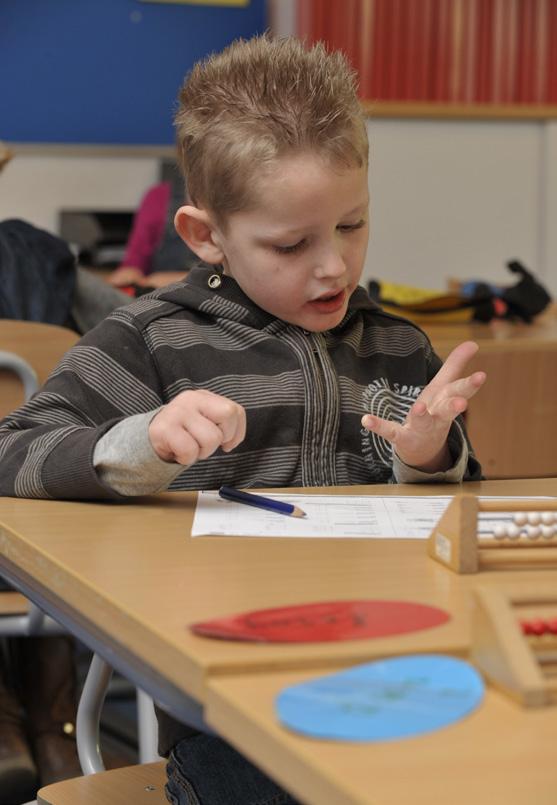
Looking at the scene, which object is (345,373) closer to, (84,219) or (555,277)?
(555,277)

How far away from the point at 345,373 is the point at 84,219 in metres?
4.33

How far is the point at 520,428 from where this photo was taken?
2.44 metres

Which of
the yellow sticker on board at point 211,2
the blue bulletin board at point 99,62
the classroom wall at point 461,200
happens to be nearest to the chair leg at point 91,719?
the classroom wall at point 461,200

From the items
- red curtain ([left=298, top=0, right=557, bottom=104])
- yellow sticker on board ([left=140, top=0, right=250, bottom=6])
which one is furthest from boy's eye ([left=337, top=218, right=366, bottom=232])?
yellow sticker on board ([left=140, top=0, right=250, bottom=6])

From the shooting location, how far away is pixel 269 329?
53.9 inches

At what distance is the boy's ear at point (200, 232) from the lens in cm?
137

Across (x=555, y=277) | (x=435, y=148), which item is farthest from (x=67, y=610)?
(x=555, y=277)

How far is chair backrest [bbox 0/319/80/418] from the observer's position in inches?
73.2

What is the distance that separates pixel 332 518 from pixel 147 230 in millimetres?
4519

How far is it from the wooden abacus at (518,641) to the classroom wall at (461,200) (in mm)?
3446

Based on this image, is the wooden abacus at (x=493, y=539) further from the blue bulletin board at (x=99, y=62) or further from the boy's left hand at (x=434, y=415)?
the blue bulletin board at (x=99, y=62)

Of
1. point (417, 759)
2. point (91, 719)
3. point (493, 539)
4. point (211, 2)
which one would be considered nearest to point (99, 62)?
point (211, 2)

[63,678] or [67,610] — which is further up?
[67,610]

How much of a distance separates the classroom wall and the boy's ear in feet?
8.92
